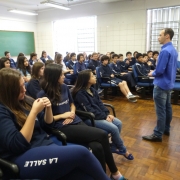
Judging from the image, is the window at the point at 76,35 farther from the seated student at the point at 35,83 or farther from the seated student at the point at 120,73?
the seated student at the point at 35,83

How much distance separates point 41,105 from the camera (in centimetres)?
117

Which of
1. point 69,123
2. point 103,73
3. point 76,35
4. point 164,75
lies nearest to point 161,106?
point 164,75

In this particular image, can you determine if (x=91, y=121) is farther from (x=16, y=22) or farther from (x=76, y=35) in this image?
(x=16, y=22)

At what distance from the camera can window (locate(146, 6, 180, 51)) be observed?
18.8 ft

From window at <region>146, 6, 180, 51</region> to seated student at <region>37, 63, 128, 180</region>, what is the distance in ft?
17.3

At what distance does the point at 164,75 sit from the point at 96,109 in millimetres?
930

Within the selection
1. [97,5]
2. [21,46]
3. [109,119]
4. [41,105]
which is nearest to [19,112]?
[41,105]

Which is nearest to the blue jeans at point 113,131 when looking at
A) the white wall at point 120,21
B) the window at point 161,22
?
the window at point 161,22

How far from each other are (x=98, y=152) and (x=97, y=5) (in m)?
6.63

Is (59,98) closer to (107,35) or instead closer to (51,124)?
(51,124)

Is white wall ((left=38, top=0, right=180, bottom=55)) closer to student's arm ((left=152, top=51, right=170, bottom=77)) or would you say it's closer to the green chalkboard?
the green chalkboard

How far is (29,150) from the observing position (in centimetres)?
109

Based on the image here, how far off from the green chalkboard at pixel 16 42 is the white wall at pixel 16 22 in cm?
22

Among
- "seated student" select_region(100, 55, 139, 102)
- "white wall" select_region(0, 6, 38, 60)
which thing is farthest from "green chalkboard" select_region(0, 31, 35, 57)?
"seated student" select_region(100, 55, 139, 102)
